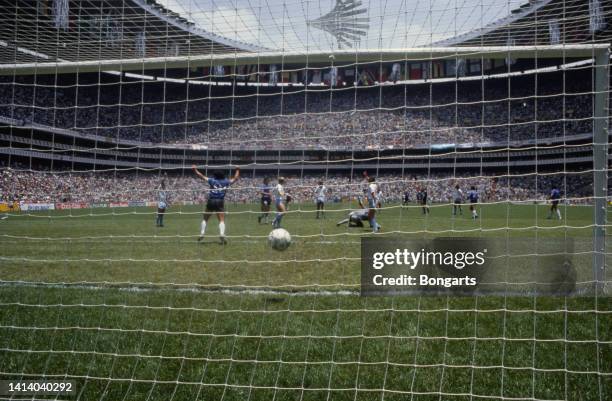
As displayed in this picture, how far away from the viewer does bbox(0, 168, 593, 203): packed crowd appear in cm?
→ 573

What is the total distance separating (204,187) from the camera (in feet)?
54.5

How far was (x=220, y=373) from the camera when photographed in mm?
3371

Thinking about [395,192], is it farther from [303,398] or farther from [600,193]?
[303,398]

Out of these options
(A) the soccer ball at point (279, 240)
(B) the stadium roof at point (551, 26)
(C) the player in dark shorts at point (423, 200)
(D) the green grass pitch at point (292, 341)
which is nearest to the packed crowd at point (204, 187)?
(C) the player in dark shorts at point (423, 200)

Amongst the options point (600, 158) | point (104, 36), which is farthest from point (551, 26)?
point (104, 36)

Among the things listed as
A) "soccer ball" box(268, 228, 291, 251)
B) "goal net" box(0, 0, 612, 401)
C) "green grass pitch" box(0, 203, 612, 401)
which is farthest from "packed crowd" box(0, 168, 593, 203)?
"green grass pitch" box(0, 203, 612, 401)

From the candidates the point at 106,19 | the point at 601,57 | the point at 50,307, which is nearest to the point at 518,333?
the point at 601,57

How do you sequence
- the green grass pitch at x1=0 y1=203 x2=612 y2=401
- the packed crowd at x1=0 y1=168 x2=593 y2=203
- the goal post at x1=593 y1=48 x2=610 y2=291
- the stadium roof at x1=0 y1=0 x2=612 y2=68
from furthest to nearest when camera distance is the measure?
the packed crowd at x1=0 y1=168 x2=593 y2=203 → the goal post at x1=593 y1=48 x2=610 y2=291 → the stadium roof at x1=0 y1=0 x2=612 y2=68 → the green grass pitch at x1=0 y1=203 x2=612 y2=401

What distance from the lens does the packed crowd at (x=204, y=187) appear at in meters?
5.73

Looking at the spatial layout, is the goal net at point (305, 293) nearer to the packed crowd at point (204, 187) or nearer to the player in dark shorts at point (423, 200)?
the packed crowd at point (204, 187)

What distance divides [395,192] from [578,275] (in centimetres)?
1459

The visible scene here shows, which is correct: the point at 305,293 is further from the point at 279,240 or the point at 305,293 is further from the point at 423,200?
the point at 423,200

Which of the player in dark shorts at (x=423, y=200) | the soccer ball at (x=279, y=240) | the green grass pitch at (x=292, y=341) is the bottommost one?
the green grass pitch at (x=292, y=341)

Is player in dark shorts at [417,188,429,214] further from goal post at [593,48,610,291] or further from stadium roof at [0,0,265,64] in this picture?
stadium roof at [0,0,265,64]
